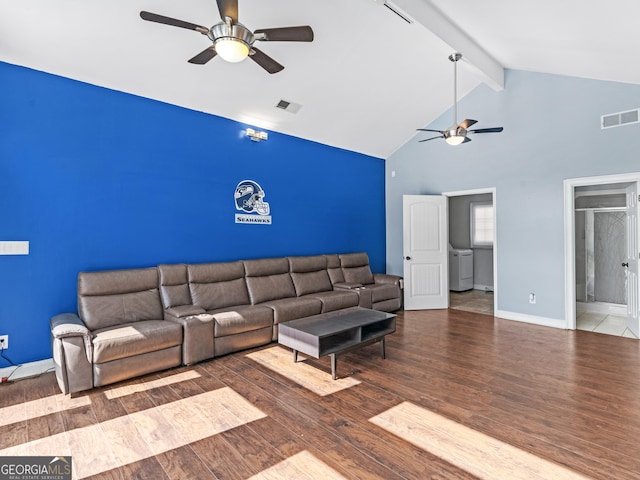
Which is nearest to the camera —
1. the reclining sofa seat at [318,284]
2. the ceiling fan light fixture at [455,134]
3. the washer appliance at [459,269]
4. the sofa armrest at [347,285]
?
the ceiling fan light fixture at [455,134]

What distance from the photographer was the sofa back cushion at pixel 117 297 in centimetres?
339

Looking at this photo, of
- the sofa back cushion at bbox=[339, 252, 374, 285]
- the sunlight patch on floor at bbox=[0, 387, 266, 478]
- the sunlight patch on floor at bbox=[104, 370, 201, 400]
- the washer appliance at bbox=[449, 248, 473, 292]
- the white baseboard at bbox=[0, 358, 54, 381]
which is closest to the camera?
the sunlight patch on floor at bbox=[0, 387, 266, 478]

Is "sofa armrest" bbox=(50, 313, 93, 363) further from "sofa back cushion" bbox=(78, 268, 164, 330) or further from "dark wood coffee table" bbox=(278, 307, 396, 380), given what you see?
"dark wood coffee table" bbox=(278, 307, 396, 380)

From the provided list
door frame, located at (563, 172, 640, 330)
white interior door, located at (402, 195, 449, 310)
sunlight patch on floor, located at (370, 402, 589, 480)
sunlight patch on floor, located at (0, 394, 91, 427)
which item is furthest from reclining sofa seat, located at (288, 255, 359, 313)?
door frame, located at (563, 172, 640, 330)

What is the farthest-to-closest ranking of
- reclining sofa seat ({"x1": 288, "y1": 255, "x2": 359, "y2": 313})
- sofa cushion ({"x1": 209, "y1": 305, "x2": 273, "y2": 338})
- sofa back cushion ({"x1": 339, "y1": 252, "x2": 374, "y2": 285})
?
sofa back cushion ({"x1": 339, "y1": 252, "x2": 374, "y2": 285}) → reclining sofa seat ({"x1": 288, "y1": 255, "x2": 359, "y2": 313}) → sofa cushion ({"x1": 209, "y1": 305, "x2": 273, "y2": 338})

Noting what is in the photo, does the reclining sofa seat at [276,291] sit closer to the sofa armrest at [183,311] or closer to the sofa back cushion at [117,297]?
the sofa armrest at [183,311]

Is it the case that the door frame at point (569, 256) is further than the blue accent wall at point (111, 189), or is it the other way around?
the door frame at point (569, 256)

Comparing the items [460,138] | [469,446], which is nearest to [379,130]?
[460,138]

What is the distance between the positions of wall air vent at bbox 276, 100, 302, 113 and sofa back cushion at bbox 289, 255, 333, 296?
215cm

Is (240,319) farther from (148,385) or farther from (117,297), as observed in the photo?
(117,297)

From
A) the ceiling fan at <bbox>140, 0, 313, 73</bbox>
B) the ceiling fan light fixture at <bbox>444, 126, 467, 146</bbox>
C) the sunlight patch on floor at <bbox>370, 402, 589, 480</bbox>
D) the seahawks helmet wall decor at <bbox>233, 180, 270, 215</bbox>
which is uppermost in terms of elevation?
the ceiling fan at <bbox>140, 0, 313, 73</bbox>

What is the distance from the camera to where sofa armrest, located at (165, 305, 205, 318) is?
360cm

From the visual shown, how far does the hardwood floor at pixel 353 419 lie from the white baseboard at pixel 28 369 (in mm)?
124

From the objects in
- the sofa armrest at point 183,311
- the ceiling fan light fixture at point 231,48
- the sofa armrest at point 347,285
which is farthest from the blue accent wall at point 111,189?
the ceiling fan light fixture at point 231,48
